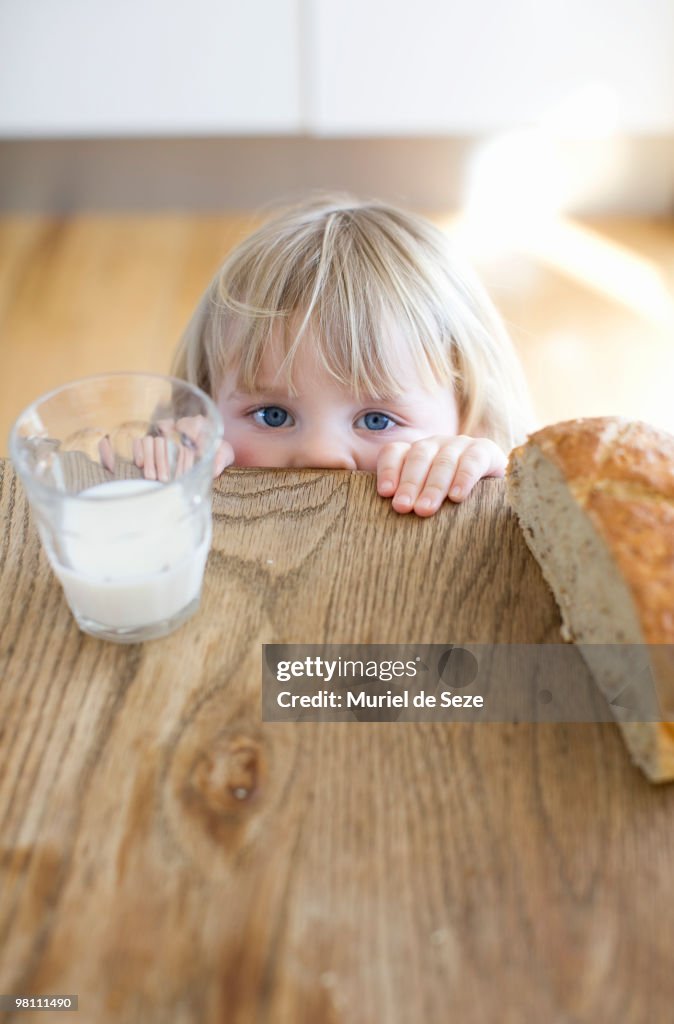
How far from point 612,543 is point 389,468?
233mm

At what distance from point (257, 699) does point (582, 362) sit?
186cm

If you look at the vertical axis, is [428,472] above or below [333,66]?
below

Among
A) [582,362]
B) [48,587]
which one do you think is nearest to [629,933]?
[48,587]

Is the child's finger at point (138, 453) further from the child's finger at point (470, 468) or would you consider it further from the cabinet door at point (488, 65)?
the cabinet door at point (488, 65)

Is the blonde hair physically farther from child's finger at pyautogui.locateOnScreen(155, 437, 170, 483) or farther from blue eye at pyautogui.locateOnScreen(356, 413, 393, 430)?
child's finger at pyautogui.locateOnScreen(155, 437, 170, 483)

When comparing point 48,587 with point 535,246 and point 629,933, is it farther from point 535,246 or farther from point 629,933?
point 535,246

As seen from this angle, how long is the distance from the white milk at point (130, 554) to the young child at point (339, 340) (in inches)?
12.1

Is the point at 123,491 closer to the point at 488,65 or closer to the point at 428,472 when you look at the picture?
the point at 428,472

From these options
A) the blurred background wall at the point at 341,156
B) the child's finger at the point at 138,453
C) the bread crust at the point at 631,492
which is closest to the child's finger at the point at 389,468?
the bread crust at the point at 631,492

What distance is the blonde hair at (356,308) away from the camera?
1.05 m

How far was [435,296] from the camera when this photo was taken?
1.10 m

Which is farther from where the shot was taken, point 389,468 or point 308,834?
point 389,468

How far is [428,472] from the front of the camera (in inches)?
33.3

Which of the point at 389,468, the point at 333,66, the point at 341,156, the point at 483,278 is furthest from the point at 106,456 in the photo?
the point at 341,156
